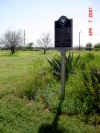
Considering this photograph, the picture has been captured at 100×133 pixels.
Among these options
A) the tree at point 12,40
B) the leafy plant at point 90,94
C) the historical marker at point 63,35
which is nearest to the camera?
the leafy plant at point 90,94

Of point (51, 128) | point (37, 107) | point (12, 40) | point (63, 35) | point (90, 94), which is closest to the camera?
point (51, 128)

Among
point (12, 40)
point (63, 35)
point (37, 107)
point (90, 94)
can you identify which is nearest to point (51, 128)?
point (37, 107)

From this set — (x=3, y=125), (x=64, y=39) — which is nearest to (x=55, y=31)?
(x=64, y=39)

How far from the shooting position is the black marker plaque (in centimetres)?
741

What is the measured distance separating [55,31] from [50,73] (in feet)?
7.45

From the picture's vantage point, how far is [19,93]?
803 centimetres

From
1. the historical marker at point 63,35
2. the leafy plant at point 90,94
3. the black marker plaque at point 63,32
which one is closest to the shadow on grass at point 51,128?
the leafy plant at point 90,94

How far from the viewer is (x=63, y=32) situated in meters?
7.46

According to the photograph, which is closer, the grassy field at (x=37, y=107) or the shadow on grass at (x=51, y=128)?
the shadow on grass at (x=51, y=128)

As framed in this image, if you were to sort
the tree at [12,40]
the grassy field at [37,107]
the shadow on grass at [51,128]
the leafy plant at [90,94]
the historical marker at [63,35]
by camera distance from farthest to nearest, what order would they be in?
the tree at [12,40] < the historical marker at [63,35] < the leafy plant at [90,94] < the grassy field at [37,107] < the shadow on grass at [51,128]

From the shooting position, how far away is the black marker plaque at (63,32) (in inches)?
292

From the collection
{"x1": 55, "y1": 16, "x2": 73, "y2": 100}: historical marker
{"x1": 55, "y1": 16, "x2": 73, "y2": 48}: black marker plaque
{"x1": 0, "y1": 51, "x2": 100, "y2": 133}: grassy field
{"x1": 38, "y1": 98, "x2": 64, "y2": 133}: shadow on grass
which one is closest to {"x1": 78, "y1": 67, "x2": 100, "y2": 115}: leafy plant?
{"x1": 0, "y1": 51, "x2": 100, "y2": 133}: grassy field

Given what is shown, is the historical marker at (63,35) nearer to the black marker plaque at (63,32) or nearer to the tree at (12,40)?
the black marker plaque at (63,32)

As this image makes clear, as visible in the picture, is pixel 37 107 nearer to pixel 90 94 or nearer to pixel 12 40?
pixel 90 94
